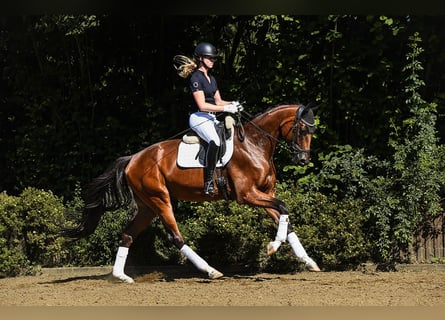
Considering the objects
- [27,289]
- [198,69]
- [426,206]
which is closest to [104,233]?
[27,289]

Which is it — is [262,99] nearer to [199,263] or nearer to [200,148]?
[200,148]

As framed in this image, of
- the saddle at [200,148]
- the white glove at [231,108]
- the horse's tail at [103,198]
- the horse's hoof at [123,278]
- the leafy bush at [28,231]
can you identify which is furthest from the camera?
the leafy bush at [28,231]

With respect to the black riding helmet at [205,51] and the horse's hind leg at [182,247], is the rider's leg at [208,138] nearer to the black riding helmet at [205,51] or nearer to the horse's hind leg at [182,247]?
the horse's hind leg at [182,247]

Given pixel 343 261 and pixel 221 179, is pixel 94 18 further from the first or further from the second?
pixel 343 261

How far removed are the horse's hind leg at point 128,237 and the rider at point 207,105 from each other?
106cm

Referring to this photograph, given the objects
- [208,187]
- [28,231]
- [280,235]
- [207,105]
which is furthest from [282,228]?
[28,231]

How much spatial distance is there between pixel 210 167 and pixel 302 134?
1.22 metres

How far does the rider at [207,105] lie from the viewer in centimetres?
825

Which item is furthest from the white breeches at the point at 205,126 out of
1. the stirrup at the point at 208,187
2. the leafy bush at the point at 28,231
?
the leafy bush at the point at 28,231

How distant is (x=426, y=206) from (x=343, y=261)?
142 centimetres

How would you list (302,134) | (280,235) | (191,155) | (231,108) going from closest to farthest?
(280,235), (231,108), (302,134), (191,155)

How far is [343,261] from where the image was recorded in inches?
388

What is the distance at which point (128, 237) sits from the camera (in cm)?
891

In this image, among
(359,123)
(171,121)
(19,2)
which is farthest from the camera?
(171,121)
